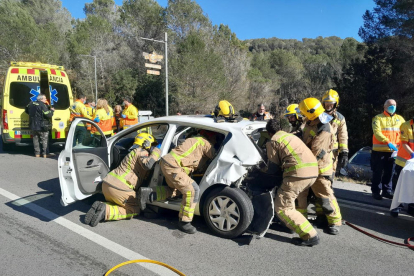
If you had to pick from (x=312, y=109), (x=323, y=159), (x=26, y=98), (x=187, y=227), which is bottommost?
(x=187, y=227)

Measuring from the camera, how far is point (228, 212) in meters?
3.66

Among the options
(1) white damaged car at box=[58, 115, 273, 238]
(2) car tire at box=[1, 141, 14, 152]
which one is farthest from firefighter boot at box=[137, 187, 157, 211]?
(2) car tire at box=[1, 141, 14, 152]

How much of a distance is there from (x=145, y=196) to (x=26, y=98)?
7168 millimetres

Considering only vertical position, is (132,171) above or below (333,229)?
above

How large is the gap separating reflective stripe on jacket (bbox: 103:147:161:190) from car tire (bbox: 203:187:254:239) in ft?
3.04

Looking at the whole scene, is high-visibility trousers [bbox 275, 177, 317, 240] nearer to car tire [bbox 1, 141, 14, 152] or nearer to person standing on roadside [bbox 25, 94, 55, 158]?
person standing on roadside [bbox 25, 94, 55, 158]

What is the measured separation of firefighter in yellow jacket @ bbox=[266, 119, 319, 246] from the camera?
11.5 feet

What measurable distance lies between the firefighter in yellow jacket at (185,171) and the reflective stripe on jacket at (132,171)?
0.88ft

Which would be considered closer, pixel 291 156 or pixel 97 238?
pixel 291 156

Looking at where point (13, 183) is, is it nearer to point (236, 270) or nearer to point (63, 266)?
point (63, 266)

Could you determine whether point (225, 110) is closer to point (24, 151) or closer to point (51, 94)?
point (51, 94)

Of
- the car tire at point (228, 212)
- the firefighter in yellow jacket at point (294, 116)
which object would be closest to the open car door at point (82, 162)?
the car tire at point (228, 212)

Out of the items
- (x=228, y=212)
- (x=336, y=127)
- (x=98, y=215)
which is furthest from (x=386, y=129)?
(x=98, y=215)

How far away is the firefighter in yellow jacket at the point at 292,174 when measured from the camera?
3.49 m
